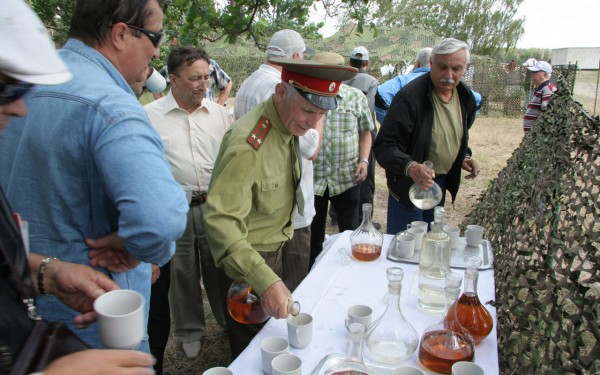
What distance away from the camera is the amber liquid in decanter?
4.20 ft

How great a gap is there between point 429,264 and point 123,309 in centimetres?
122

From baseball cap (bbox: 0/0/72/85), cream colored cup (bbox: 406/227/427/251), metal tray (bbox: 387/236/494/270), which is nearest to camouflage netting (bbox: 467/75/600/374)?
metal tray (bbox: 387/236/494/270)

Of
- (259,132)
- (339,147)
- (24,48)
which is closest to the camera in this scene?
(24,48)

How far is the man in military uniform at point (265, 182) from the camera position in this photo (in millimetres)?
1597

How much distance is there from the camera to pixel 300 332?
140 centimetres

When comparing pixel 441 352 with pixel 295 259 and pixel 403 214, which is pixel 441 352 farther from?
pixel 403 214

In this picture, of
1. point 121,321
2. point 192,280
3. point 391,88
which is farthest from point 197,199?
point 391,88

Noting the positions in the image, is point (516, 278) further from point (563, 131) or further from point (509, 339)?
point (563, 131)

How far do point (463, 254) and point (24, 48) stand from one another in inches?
76.9

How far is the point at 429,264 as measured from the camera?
72.9 inches

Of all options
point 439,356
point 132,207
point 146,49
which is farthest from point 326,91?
point 439,356

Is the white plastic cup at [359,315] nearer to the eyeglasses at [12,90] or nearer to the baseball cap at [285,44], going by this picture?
the eyeglasses at [12,90]

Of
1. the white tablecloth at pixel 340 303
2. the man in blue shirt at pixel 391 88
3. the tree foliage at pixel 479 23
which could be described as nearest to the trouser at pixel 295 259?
the white tablecloth at pixel 340 303

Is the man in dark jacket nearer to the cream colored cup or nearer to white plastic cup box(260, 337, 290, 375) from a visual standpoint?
the cream colored cup
